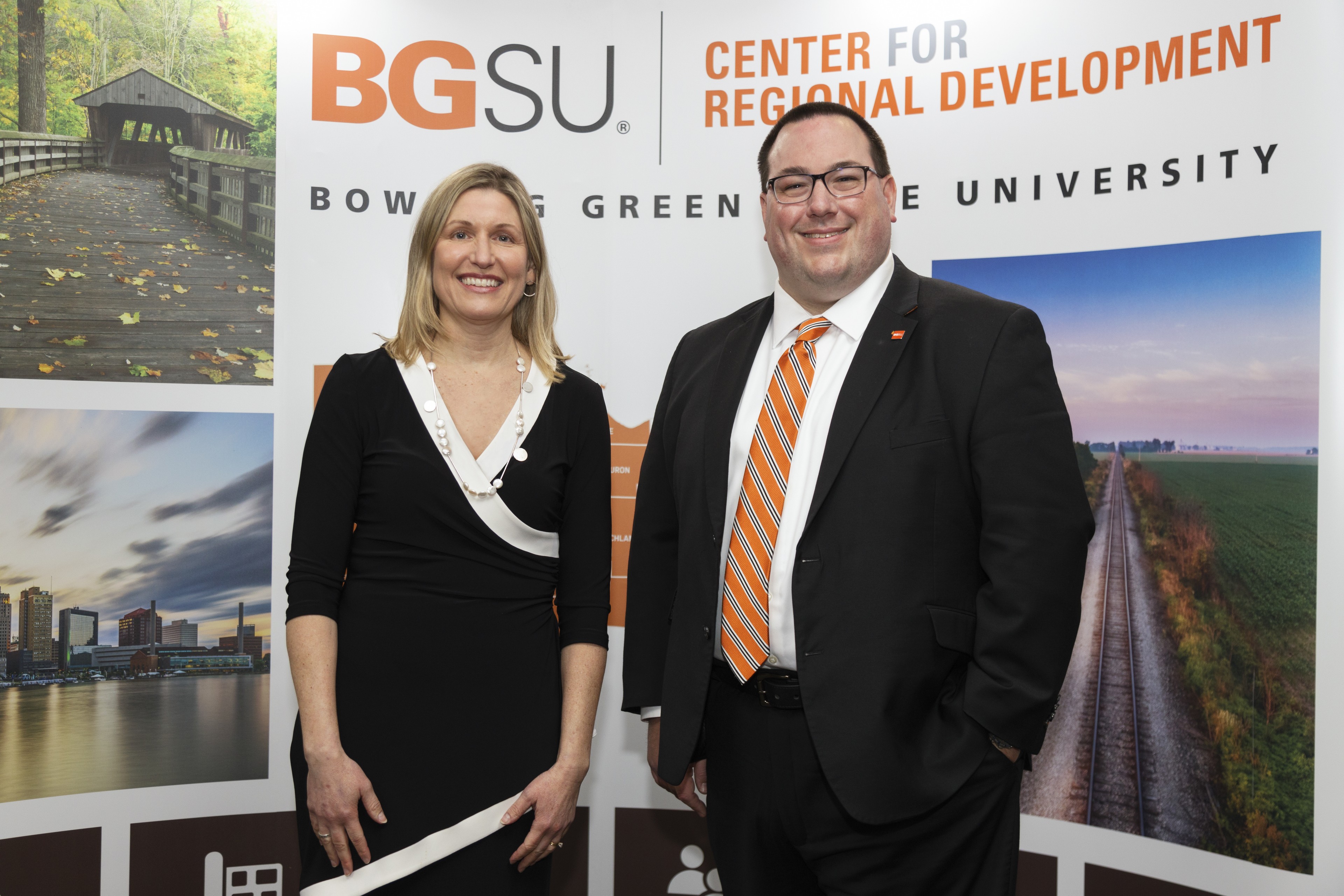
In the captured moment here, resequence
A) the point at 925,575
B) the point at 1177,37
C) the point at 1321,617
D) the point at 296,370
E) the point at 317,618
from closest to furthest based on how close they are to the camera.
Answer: the point at 925,575 < the point at 317,618 < the point at 1321,617 < the point at 1177,37 < the point at 296,370

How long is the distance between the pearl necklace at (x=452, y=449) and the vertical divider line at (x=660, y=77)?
1475mm

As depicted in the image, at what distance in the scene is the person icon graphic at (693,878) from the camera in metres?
3.14

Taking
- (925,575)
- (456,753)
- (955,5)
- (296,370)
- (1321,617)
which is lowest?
(456,753)

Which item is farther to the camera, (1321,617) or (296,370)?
(296,370)

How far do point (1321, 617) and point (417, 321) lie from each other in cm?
232

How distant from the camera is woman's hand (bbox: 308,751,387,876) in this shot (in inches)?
70.2

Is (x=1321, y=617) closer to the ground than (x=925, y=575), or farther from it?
closer to the ground

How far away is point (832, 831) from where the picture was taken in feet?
5.74

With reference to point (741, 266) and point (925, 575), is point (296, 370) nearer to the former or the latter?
point (741, 266)

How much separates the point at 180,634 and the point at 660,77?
7.73ft

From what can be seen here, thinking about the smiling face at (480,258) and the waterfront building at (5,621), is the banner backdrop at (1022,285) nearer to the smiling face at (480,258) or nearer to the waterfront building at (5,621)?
the waterfront building at (5,621)

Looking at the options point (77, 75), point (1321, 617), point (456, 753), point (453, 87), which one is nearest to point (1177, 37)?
point (1321, 617)

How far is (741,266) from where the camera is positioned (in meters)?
3.13

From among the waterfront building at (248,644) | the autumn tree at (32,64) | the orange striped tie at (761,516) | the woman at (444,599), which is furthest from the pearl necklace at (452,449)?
the autumn tree at (32,64)
